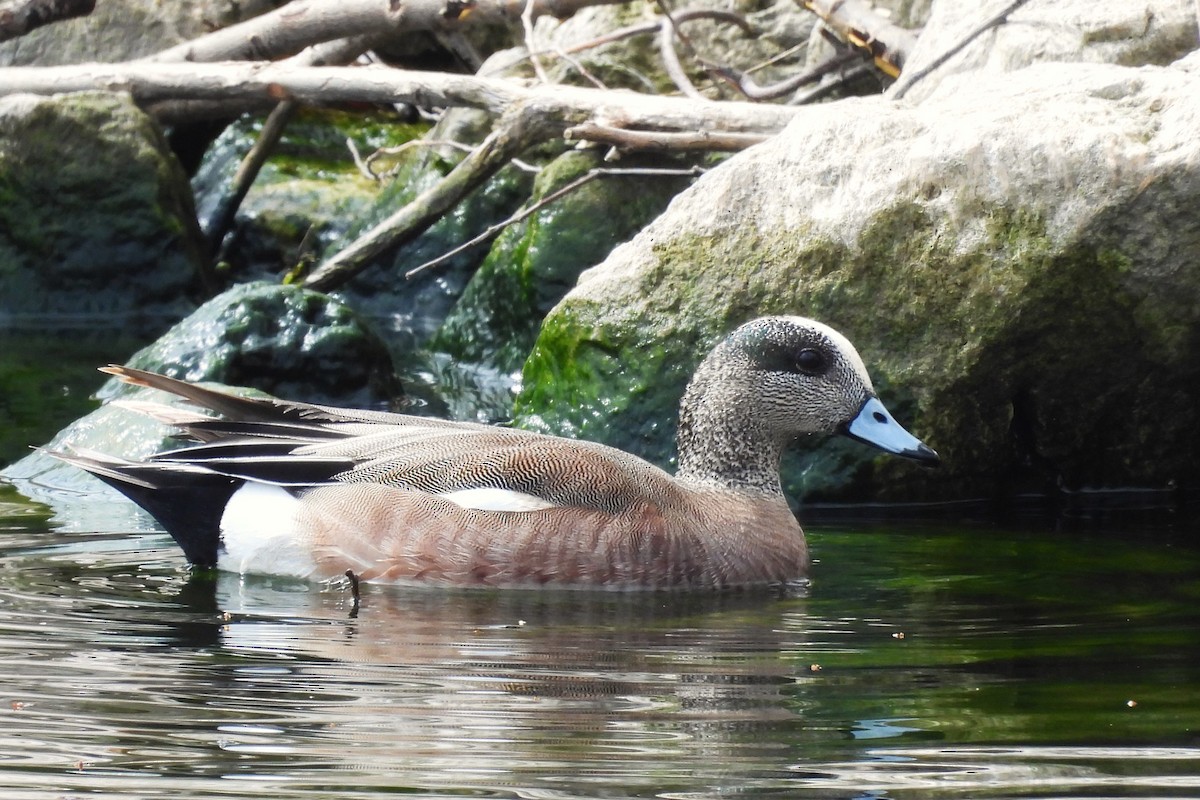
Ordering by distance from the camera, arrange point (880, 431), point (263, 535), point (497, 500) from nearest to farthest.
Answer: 1. point (497, 500)
2. point (263, 535)
3. point (880, 431)

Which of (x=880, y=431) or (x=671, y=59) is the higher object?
(x=671, y=59)

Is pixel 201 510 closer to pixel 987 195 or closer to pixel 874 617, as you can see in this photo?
pixel 874 617

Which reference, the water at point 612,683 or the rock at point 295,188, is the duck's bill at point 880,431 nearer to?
the water at point 612,683

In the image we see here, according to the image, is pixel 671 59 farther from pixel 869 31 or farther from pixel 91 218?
pixel 91 218

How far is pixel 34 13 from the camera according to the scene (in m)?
9.81

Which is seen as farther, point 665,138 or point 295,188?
point 295,188

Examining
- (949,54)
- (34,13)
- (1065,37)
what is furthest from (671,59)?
(34,13)

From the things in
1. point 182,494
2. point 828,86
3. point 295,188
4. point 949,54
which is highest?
point 949,54

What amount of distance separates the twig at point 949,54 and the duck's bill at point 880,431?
2414mm

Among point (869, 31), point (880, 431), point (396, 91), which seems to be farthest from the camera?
point (396, 91)

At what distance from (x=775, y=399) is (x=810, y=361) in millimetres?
165

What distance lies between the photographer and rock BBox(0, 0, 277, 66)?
1425 cm

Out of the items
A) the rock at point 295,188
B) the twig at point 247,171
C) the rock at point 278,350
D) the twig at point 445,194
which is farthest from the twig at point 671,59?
the rock at point 295,188

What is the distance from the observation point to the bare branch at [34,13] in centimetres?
964
